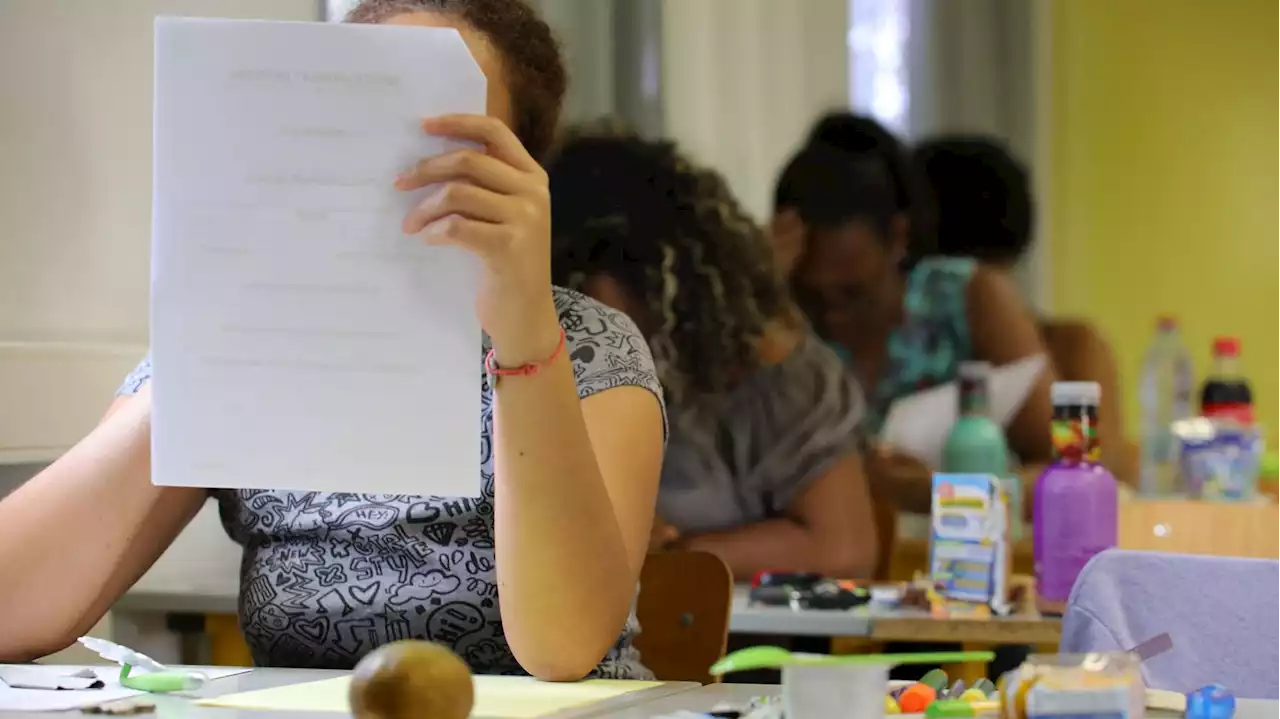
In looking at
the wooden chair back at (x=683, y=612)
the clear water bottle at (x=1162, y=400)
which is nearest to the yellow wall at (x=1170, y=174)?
the clear water bottle at (x=1162, y=400)

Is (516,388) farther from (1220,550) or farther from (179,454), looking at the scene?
(1220,550)

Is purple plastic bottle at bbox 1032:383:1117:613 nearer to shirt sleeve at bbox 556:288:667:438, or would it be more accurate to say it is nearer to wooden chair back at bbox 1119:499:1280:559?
wooden chair back at bbox 1119:499:1280:559

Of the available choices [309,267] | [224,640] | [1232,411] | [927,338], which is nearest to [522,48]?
[309,267]

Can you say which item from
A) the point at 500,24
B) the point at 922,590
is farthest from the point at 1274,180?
A: the point at 500,24

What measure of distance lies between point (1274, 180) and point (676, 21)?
2922 mm

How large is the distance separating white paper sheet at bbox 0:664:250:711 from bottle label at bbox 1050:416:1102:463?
1.11 m

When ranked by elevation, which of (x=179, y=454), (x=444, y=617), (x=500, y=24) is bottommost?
(x=444, y=617)

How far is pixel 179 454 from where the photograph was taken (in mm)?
928

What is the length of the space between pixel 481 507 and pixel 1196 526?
126cm

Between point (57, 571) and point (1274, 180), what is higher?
point (1274, 180)

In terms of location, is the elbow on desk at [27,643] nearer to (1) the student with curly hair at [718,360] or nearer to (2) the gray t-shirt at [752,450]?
(1) the student with curly hair at [718,360]

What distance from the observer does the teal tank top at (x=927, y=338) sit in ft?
11.2

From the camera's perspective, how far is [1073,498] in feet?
5.74

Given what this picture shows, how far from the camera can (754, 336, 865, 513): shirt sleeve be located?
86.9 inches
